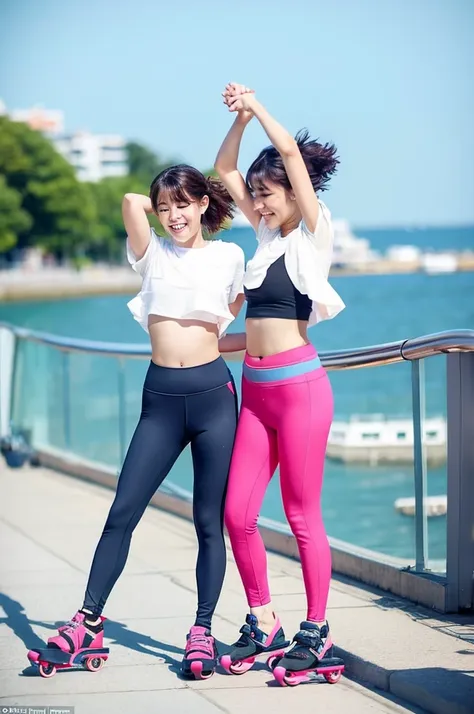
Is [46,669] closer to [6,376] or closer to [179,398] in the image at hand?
[179,398]

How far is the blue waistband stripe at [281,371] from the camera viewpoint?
4152 millimetres

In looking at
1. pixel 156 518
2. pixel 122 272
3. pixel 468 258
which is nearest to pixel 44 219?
pixel 122 272

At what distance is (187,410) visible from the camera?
4.34 m

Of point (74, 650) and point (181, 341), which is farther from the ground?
point (181, 341)

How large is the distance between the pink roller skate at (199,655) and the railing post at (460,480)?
3.26 ft

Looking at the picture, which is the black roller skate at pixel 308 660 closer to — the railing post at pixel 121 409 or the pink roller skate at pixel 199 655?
the pink roller skate at pixel 199 655

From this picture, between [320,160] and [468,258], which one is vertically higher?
[468,258]

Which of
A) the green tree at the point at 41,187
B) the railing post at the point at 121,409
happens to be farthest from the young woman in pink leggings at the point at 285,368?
the green tree at the point at 41,187

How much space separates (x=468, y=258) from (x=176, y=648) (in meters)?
145

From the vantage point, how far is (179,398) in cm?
433

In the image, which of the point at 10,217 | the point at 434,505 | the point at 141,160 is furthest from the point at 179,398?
the point at 141,160

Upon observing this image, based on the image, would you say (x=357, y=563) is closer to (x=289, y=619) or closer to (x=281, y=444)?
(x=289, y=619)

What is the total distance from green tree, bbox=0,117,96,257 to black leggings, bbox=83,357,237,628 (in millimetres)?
108410

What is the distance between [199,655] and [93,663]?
0.39 m
